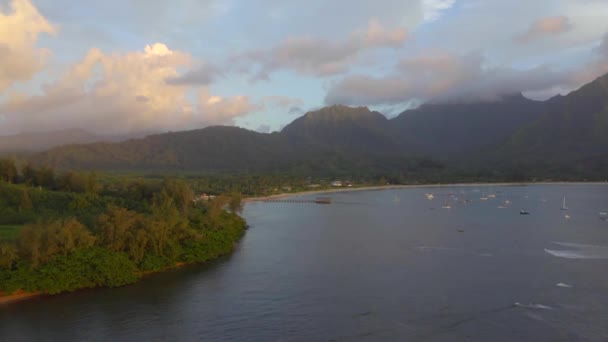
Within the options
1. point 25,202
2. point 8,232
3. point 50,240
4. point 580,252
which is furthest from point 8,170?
point 580,252

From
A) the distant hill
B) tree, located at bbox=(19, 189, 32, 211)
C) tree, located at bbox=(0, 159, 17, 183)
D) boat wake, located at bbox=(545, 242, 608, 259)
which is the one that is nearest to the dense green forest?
tree, located at bbox=(19, 189, 32, 211)

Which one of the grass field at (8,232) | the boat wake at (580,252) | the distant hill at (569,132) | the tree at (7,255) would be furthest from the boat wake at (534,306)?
the distant hill at (569,132)

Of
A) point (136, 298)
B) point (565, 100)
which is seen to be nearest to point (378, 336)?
point (136, 298)

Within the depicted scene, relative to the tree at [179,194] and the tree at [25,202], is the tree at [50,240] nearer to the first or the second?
the tree at [25,202]

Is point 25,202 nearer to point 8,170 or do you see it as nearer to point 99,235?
point 8,170

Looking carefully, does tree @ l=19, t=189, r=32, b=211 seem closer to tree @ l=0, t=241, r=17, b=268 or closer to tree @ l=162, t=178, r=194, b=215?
tree @ l=162, t=178, r=194, b=215
